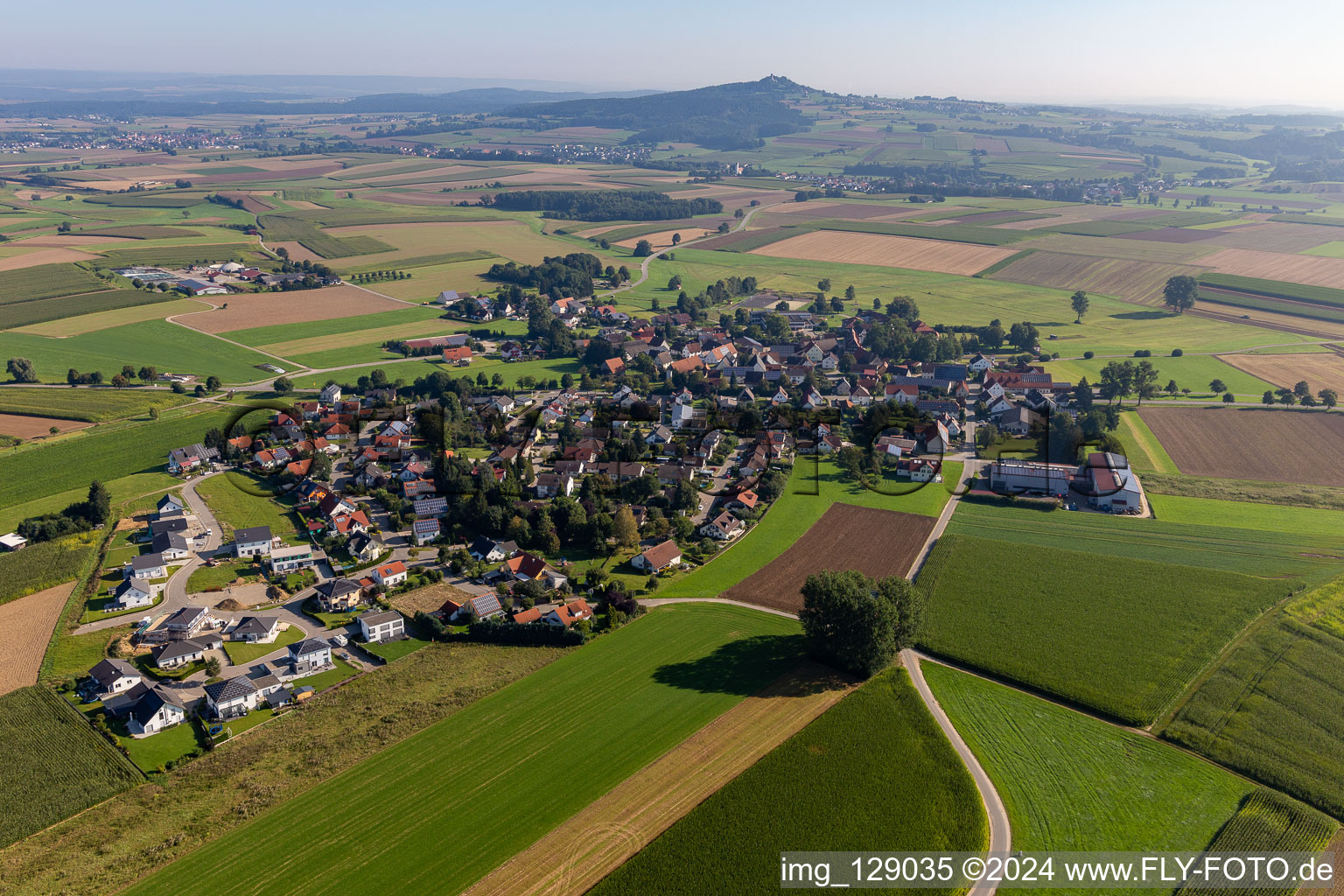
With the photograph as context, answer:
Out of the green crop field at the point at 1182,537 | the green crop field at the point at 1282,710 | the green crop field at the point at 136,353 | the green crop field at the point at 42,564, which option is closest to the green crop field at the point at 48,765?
the green crop field at the point at 42,564

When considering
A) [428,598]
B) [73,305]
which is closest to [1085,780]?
[428,598]

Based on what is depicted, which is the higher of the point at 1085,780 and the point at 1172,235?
the point at 1172,235

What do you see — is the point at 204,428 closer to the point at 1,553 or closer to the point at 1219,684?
the point at 1,553

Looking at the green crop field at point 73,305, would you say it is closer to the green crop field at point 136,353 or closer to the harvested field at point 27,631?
the green crop field at point 136,353

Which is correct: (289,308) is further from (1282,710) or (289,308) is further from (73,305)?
(1282,710)

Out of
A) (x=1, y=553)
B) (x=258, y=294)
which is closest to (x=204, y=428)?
(x=1, y=553)
